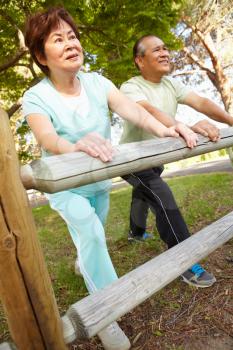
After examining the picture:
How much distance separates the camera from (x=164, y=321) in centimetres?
236

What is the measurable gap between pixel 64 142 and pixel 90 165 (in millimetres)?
314

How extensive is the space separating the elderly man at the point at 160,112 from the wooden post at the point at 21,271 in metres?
1.50

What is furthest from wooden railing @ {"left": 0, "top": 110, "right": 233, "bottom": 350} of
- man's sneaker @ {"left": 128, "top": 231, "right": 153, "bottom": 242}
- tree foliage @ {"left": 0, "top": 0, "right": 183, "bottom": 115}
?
tree foliage @ {"left": 0, "top": 0, "right": 183, "bottom": 115}

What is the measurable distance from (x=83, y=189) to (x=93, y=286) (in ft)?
1.91

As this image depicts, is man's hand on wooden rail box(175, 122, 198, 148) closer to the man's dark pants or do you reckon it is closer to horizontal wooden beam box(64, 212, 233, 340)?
horizontal wooden beam box(64, 212, 233, 340)

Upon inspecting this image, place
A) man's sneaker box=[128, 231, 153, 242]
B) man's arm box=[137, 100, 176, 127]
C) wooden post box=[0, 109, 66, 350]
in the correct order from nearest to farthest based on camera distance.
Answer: wooden post box=[0, 109, 66, 350] < man's arm box=[137, 100, 176, 127] < man's sneaker box=[128, 231, 153, 242]

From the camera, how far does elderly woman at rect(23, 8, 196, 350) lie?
2.00 metres

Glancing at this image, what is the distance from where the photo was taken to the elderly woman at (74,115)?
78.8 inches

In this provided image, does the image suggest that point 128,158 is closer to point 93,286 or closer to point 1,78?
point 93,286

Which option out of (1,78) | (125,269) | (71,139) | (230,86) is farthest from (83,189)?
(230,86)

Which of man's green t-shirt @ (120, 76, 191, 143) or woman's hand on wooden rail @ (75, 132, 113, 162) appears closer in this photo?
woman's hand on wooden rail @ (75, 132, 113, 162)

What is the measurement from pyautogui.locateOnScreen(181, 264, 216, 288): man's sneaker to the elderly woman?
2.82 feet

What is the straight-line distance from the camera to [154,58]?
3197mm

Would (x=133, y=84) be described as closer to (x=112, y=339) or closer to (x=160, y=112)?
(x=160, y=112)
